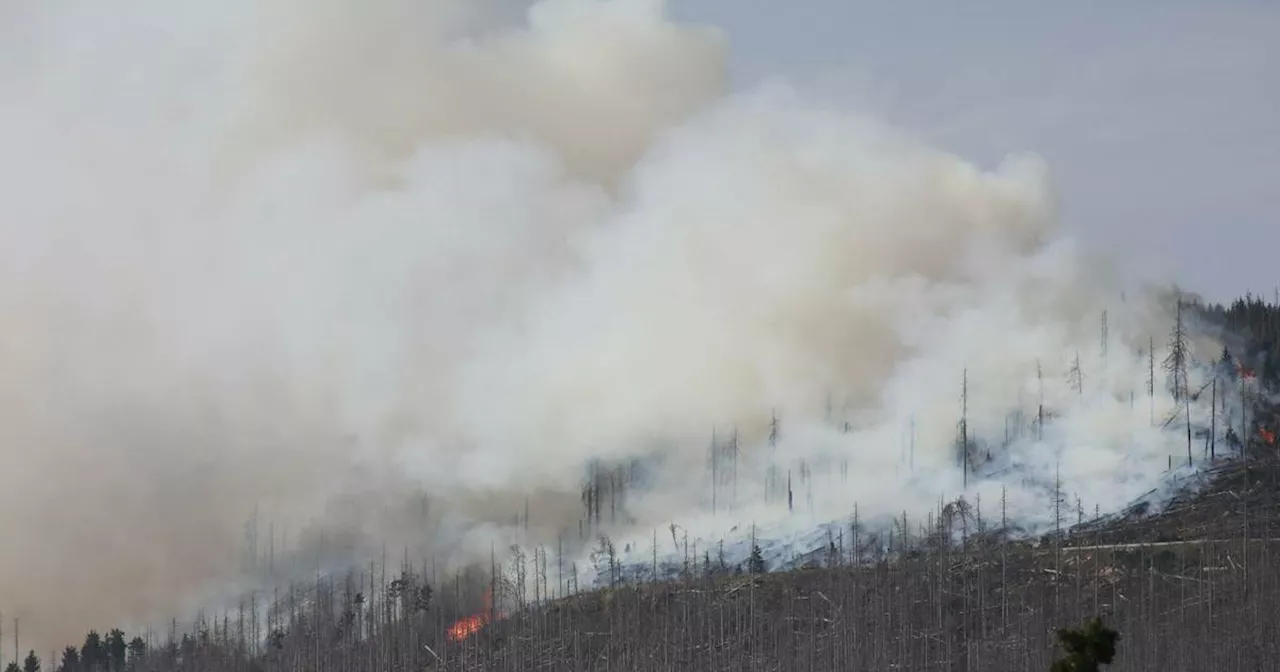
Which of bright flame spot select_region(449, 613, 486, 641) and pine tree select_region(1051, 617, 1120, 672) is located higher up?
bright flame spot select_region(449, 613, 486, 641)

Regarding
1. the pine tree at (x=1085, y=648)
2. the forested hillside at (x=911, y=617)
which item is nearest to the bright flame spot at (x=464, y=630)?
the forested hillside at (x=911, y=617)

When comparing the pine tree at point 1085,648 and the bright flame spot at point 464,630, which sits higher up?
the bright flame spot at point 464,630

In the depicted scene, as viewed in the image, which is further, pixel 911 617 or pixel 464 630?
pixel 464 630

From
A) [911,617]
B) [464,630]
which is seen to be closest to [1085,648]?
[911,617]

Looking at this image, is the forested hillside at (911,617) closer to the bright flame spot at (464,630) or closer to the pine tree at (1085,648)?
the bright flame spot at (464,630)

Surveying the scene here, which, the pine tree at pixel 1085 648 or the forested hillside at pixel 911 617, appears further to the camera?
the forested hillside at pixel 911 617

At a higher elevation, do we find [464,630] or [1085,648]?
[464,630]

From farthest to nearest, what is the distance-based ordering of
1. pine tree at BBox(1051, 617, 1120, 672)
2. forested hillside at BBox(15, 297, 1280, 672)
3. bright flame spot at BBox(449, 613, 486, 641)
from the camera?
1. bright flame spot at BBox(449, 613, 486, 641)
2. forested hillside at BBox(15, 297, 1280, 672)
3. pine tree at BBox(1051, 617, 1120, 672)

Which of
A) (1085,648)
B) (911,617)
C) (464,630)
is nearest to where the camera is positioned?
(1085,648)

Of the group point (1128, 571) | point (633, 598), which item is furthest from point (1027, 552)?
point (633, 598)

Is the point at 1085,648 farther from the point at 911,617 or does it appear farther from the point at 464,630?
the point at 464,630

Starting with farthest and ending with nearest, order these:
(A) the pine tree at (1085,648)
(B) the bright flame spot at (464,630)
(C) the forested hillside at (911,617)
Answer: (B) the bright flame spot at (464,630)
(C) the forested hillside at (911,617)
(A) the pine tree at (1085,648)

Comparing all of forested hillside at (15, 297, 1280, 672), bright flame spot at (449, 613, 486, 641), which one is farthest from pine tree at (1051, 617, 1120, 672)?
bright flame spot at (449, 613, 486, 641)

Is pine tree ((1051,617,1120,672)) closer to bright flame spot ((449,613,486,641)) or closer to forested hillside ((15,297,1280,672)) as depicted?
forested hillside ((15,297,1280,672))
